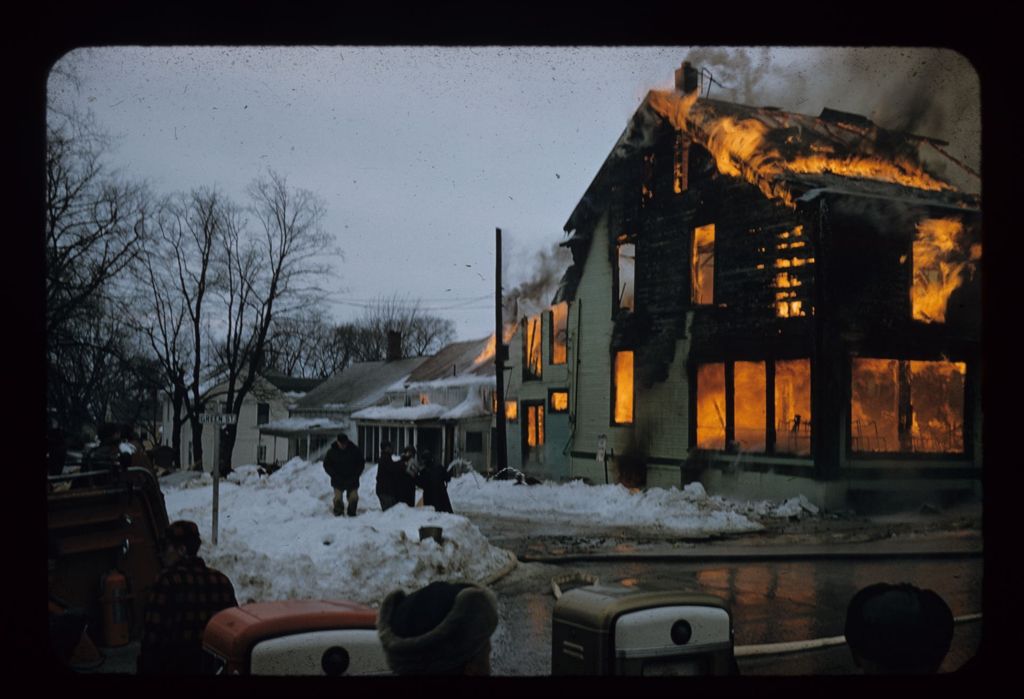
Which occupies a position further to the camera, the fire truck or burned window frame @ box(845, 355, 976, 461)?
burned window frame @ box(845, 355, 976, 461)

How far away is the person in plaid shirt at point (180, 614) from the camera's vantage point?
378 centimetres

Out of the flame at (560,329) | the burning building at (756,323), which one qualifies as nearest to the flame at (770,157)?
the burning building at (756,323)

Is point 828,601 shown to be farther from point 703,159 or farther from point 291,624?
point 291,624

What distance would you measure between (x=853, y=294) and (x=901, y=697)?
519 centimetres

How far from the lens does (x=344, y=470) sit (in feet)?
25.6

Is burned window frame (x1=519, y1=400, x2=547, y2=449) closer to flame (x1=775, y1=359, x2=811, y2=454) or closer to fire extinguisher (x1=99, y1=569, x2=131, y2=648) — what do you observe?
flame (x1=775, y1=359, x2=811, y2=454)

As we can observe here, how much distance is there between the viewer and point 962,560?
548 cm

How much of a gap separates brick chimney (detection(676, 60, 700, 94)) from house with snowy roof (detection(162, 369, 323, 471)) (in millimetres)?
3481

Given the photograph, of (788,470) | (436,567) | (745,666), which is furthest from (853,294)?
(436,567)

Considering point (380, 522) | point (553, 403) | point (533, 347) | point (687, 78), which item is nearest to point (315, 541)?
point (380, 522)

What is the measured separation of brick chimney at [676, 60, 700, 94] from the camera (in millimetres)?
4845

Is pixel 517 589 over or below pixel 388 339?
below

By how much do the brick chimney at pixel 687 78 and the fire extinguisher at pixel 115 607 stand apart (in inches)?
170

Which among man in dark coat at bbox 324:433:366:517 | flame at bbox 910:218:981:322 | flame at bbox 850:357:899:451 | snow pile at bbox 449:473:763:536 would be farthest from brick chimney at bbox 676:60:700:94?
man in dark coat at bbox 324:433:366:517
